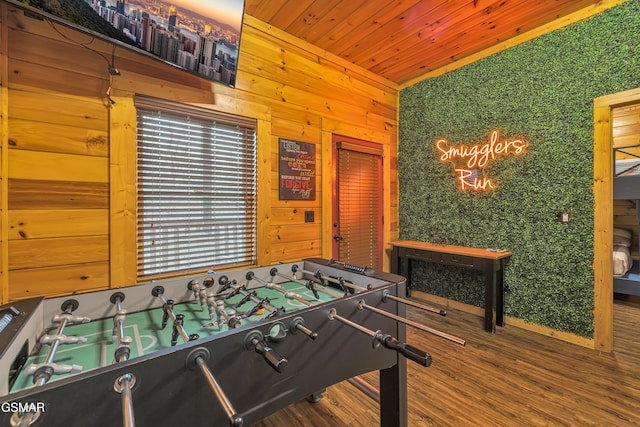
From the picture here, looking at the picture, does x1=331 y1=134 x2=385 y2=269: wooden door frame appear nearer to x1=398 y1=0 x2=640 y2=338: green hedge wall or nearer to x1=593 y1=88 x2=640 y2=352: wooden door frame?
x1=398 y1=0 x2=640 y2=338: green hedge wall

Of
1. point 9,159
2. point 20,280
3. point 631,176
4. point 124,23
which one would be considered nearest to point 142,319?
point 20,280

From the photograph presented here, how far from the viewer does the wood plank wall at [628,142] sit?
4.07 meters

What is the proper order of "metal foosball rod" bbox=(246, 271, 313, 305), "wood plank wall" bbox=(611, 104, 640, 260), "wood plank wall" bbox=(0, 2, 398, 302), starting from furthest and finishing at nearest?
"wood plank wall" bbox=(611, 104, 640, 260)
"wood plank wall" bbox=(0, 2, 398, 302)
"metal foosball rod" bbox=(246, 271, 313, 305)

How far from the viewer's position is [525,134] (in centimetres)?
289

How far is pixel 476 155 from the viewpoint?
3270 millimetres

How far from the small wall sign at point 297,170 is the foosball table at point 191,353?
4.44 ft

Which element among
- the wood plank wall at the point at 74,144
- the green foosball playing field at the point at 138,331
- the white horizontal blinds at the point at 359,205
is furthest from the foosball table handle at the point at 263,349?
the white horizontal blinds at the point at 359,205

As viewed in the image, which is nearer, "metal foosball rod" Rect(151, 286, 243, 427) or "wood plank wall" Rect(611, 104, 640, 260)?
"metal foosball rod" Rect(151, 286, 243, 427)

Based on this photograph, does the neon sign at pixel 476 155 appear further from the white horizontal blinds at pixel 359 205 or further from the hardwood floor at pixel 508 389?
the hardwood floor at pixel 508 389

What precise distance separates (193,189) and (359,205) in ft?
6.55

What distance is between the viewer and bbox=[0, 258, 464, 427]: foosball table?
2.14ft

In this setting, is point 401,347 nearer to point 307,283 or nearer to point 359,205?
point 307,283

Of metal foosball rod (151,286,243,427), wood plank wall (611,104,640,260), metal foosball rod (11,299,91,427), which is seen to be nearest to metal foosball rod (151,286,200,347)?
metal foosball rod (151,286,243,427)

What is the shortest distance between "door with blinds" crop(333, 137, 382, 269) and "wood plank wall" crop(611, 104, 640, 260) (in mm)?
3503
